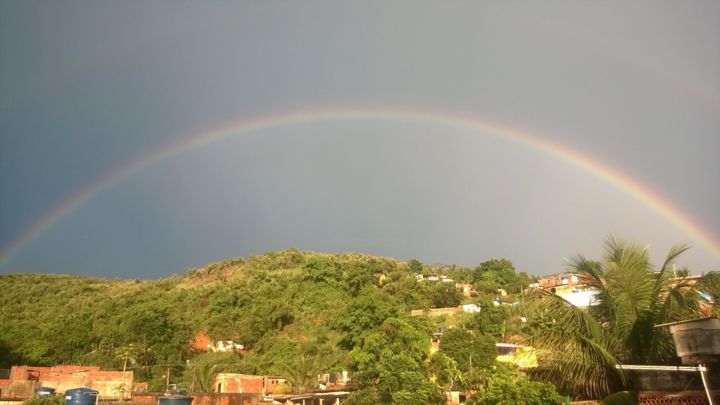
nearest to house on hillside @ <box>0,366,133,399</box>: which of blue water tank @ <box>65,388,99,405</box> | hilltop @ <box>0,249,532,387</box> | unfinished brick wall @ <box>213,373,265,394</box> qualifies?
blue water tank @ <box>65,388,99,405</box>

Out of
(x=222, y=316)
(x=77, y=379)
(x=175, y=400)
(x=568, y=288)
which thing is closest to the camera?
(x=175, y=400)

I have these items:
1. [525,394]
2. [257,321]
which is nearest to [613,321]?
[525,394]

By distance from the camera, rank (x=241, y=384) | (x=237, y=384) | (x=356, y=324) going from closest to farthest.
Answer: (x=237, y=384) → (x=241, y=384) → (x=356, y=324)

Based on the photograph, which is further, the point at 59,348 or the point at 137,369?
the point at 59,348

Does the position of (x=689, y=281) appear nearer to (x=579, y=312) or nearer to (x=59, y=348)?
(x=579, y=312)

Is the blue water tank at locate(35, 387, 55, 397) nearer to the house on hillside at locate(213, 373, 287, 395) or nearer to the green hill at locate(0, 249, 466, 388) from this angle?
the house on hillside at locate(213, 373, 287, 395)

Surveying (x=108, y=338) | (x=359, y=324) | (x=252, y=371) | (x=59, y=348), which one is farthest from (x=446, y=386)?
(x=59, y=348)

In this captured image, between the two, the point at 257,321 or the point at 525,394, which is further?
the point at 257,321

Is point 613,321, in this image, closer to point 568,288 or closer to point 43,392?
point 43,392

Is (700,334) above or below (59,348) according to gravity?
below
